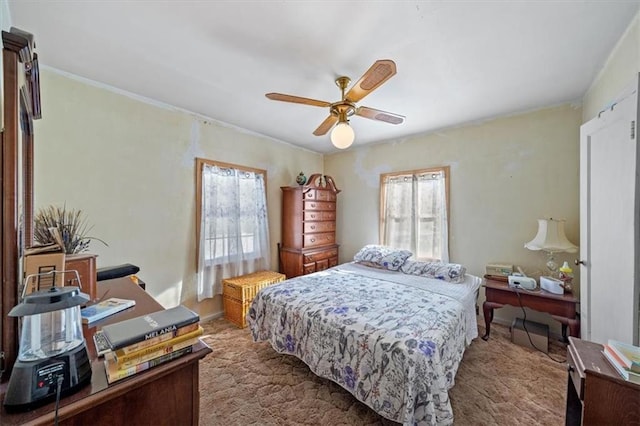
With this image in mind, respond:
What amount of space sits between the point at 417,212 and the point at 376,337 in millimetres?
2382

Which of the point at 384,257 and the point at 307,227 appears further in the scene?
the point at 307,227

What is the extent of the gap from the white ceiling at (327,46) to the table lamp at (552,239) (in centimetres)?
129

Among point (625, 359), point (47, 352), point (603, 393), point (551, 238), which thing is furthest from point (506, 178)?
point (47, 352)

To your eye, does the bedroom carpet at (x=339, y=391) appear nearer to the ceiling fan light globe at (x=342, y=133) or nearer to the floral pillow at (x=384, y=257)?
the floral pillow at (x=384, y=257)

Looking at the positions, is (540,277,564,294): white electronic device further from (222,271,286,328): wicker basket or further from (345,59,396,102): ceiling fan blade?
(222,271,286,328): wicker basket

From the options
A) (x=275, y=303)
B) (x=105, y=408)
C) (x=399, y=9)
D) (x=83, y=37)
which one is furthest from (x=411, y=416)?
(x=83, y=37)

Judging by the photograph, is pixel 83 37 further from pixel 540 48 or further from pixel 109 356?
pixel 540 48

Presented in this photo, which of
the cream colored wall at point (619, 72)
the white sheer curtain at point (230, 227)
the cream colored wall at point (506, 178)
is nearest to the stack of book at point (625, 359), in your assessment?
the cream colored wall at point (619, 72)

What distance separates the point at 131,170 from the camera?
2.43 meters

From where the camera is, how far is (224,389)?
6.23 ft

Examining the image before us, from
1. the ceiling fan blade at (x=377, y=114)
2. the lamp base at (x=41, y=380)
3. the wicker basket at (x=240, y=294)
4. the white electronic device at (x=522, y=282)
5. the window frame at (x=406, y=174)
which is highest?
the ceiling fan blade at (x=377, y=114)

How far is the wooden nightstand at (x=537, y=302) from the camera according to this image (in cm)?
223

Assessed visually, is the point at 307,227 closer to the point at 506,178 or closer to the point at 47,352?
the point at 506,178

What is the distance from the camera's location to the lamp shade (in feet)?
7.90
